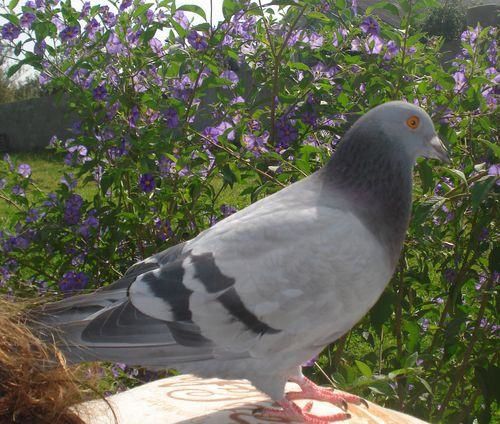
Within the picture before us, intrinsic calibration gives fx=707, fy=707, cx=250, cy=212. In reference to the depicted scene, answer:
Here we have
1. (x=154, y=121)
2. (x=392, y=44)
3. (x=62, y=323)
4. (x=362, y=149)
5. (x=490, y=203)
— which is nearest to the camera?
(x=62, y=323)

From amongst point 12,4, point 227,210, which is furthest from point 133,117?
point 12,4

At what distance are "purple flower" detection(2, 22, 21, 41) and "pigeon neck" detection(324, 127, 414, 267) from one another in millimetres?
1607

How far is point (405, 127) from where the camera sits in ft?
7.33

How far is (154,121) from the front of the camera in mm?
3129

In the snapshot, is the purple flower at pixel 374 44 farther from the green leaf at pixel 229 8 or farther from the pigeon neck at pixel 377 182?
the pigeon neck at pixel 377 182

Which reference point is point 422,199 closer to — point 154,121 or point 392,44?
point 392,44

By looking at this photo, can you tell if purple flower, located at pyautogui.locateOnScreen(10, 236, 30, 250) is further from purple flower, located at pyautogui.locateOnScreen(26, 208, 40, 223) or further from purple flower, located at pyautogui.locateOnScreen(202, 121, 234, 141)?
purple flower, located at pyautogui.locateOnScreen(202, 121, 234, 141)

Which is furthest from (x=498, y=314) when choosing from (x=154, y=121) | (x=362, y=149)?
(x=154, y=121)

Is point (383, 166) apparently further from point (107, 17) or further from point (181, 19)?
point (107, 17)

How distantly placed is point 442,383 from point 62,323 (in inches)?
79.2

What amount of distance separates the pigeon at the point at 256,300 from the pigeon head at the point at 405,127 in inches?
9.2

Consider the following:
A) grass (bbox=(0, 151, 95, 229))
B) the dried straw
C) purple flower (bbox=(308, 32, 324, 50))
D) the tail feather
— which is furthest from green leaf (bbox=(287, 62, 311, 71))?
grass (bbox=(0, 151, 95, 229))

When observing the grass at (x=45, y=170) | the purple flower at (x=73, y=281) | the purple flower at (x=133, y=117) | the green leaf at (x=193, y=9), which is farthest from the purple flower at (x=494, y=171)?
the grass at (x=45, y=170)

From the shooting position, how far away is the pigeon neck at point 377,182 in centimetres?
212
